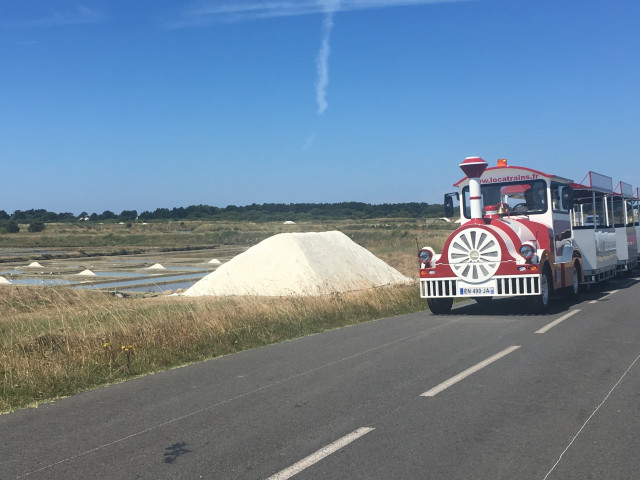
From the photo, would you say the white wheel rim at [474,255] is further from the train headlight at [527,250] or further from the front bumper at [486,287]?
the train headlight at [527,250]

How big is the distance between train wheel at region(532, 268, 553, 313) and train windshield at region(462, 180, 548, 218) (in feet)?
5.79

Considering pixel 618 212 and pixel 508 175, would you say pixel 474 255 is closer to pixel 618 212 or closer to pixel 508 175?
pixel 508 175

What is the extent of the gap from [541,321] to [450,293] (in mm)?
2049

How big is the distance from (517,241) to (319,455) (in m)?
10.0

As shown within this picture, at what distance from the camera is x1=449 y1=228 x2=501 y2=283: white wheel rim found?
1402 centimetres

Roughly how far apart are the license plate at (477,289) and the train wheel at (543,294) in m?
0.93

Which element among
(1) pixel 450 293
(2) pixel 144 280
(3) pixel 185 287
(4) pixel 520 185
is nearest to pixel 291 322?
(1) pixel 450 293

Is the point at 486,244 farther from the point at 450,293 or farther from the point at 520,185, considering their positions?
the point at 520,185

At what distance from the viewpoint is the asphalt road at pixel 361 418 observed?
5.11m

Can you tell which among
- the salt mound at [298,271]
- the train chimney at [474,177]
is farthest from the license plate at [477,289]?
the salt mound at [298,271]

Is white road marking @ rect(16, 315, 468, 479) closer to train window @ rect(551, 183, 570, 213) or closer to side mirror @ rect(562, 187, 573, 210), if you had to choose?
train window @ rect(551, 183, 570, 213)

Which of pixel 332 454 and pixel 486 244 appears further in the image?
pixel 486 244

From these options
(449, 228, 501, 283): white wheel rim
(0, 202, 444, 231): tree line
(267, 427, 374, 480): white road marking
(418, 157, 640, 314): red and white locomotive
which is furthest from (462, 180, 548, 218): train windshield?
(0, 202, 444, 231): tree line

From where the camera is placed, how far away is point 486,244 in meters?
14.1
